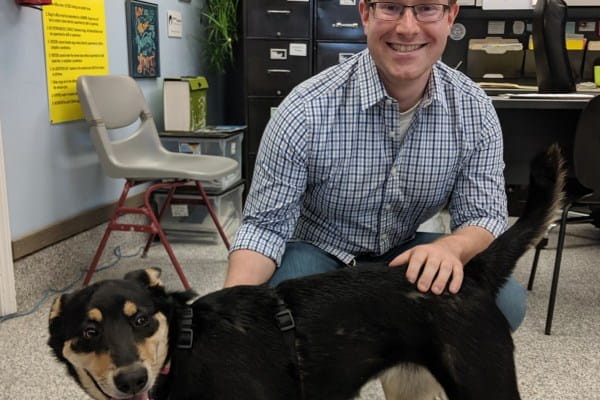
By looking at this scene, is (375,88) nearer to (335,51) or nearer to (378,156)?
(378,156)

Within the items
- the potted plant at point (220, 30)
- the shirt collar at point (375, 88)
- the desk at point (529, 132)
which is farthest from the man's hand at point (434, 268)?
the potted plant at point (220, 30)

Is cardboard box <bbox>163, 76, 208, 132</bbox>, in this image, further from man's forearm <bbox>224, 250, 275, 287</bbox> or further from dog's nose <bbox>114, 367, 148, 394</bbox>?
dog's nose <bbox>114, 367, 148, 394</bbox>

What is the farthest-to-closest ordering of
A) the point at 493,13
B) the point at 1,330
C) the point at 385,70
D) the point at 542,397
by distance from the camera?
the point at 493,13
the point at 1,330
the point at 542,397
the point at 385,70

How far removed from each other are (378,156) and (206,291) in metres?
1.35

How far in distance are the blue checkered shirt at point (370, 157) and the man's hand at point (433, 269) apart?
33 cm

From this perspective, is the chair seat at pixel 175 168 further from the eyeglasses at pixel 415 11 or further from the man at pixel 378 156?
the eyeglasses at pixel 415 11

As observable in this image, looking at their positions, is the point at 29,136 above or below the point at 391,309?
above

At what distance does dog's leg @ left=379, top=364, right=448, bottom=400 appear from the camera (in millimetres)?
1168

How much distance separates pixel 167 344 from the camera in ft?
3.53

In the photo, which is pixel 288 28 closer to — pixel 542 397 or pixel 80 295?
pixel 542 397

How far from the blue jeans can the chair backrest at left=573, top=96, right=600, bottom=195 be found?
2.41ft

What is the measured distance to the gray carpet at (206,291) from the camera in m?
1.85

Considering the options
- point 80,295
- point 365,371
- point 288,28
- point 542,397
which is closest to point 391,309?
point 365,371

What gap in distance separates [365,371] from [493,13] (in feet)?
11.8
